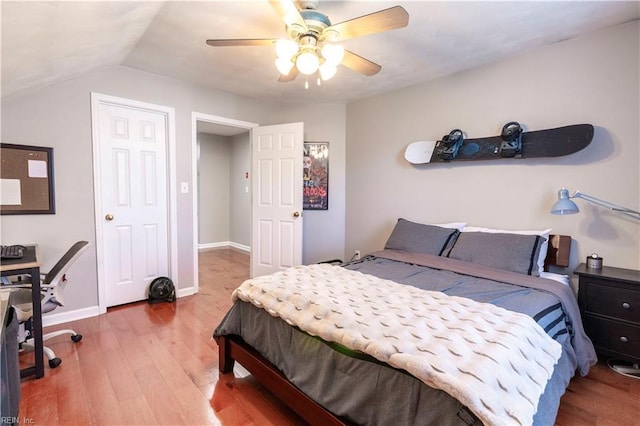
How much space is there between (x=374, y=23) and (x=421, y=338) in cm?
157

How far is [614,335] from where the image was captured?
2055 mm

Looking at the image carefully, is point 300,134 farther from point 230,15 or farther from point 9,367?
point 9,367

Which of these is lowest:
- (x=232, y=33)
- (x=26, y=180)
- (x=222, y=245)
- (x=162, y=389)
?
(x=162, y=389)

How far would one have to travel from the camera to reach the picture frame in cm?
244

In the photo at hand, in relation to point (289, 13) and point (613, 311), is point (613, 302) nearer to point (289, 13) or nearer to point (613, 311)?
point (613, 311)

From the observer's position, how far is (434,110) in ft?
10.7

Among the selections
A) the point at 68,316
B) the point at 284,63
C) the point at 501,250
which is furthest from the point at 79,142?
the point at 501,250

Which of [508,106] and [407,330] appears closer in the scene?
[407,330]

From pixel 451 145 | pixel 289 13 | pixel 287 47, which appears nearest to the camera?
pixel 289 13

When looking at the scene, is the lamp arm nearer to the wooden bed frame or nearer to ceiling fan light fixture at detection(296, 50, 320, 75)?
the wooden bed frame

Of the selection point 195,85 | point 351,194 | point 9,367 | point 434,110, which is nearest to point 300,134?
point 351,194

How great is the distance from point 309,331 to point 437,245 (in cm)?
177

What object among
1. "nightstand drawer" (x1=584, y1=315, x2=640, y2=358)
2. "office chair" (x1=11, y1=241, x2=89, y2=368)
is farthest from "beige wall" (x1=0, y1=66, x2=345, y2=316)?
"nightstand drawer" (x1=584, y1=315, x2=640, y2=358)

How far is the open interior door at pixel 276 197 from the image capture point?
12.6ft
